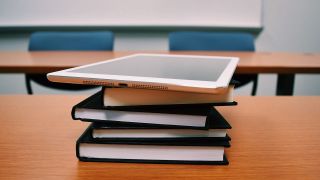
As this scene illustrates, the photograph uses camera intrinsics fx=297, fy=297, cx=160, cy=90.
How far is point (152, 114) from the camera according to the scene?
1.36 feet

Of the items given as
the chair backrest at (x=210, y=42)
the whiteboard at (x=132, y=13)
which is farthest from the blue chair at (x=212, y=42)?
the whiteboard at (x=132, y=13)

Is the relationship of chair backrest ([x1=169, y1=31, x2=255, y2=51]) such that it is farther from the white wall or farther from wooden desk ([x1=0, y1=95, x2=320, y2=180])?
wooden desk ([x1=0, y1=95, x2=320, y2=180])

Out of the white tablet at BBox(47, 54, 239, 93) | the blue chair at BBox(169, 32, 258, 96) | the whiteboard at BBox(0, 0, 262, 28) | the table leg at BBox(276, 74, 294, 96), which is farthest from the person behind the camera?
the whiteboard at BBox(0, 0, 262, 28)

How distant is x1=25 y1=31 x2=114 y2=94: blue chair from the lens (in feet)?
6.29

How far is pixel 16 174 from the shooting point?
1.28 feet

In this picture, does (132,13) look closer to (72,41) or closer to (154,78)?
(72,41)

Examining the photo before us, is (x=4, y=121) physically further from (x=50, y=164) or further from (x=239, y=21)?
(x=239, y=21)

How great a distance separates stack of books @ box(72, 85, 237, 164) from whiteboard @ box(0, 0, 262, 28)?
2.10 metres

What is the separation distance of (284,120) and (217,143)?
0.83 ft

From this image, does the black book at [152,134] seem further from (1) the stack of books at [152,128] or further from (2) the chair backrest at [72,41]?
(2) the chair backrest at [72,41]

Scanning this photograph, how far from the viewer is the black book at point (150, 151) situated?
0.41 m

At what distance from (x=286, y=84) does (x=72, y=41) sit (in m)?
1.33

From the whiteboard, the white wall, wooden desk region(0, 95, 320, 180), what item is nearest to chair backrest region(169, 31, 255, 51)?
the whiteboard

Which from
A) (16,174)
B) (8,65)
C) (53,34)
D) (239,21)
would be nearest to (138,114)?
(16,174)
